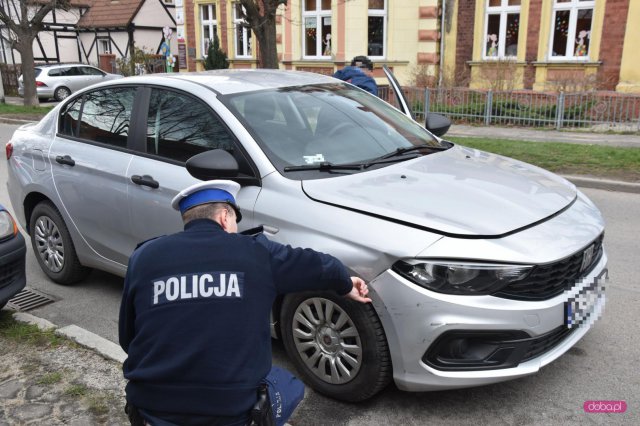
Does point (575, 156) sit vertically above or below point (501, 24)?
below

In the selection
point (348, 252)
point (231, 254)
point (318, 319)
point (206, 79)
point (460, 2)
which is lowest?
point (318, 319)

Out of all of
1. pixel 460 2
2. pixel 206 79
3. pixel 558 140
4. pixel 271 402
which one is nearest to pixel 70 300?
pixel 206 79

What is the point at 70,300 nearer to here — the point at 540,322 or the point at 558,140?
the point at 540,322

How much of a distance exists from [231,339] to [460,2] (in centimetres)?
1833

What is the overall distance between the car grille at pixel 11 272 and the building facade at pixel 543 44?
1385 cm

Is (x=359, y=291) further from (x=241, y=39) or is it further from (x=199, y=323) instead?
(x=241, y=39)

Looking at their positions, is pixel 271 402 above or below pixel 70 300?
above

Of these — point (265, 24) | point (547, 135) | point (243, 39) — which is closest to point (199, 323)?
point (265, 24)

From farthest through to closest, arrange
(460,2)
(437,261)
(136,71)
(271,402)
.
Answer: (136,71) → (460,2) → (437,261) → (271,402)

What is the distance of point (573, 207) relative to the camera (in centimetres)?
346

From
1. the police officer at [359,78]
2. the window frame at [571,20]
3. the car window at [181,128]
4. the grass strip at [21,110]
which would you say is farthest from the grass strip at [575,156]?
the grass strip at [21,110]

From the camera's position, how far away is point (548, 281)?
2906 mm

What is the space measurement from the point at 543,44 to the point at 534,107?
3573 millimetres

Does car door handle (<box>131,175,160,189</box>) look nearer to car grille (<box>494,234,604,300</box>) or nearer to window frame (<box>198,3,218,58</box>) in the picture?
car grille (<box>494,234,604,300</box>)
